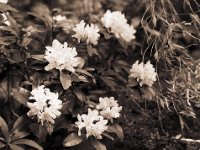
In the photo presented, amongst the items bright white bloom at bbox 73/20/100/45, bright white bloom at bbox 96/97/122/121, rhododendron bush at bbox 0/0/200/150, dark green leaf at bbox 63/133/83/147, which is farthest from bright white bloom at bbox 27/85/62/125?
bright white bloom at bbox 73/20/100/45

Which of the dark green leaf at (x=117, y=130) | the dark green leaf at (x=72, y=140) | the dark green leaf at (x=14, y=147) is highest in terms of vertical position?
the dark green leaf at (x=14, y=147)

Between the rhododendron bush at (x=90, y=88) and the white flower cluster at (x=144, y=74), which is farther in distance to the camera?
the white flower cluster at (x=144, y=74)

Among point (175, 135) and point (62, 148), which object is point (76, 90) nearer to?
point (62, 148)

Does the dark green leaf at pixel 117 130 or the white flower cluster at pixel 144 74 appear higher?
the white flower cluster at pixel 144 74

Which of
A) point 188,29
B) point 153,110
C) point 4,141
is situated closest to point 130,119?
point 153,110

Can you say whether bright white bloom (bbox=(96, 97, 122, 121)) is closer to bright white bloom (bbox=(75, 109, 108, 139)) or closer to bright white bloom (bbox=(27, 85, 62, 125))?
bright white bloom (bbox=(75, 109, 108, 139))

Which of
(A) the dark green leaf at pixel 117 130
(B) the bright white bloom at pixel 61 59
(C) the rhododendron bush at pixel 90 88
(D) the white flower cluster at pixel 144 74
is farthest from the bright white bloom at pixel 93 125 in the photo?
(D) the white flower cluster at pixel 144 74

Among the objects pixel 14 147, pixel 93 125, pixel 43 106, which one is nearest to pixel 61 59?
A: pixel 43 106

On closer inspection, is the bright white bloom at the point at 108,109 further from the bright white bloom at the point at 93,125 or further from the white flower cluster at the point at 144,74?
the white flower cluster at the point at 144,74
